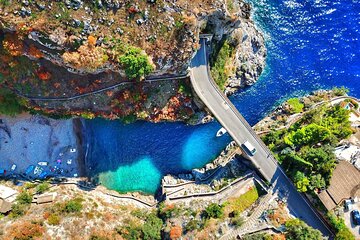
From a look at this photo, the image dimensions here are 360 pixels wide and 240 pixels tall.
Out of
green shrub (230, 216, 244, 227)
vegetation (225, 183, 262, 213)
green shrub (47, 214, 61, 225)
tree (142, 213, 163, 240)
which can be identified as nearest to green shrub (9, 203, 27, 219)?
green shrub (47, 214, 61, 225)

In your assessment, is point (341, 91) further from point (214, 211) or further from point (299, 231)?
point (214, 211)

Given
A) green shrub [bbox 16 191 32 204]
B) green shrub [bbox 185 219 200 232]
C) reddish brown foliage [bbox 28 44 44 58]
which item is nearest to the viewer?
reddish brown foliage [bbox 28 44 44 58]

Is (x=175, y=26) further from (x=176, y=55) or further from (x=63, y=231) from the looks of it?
(x=63, y=231)

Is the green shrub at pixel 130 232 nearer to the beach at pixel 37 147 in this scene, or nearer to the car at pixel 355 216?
the beach at pixel 37 147

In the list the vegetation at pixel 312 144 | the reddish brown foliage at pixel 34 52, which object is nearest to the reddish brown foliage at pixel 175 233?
the vegetation at pixel 312 144

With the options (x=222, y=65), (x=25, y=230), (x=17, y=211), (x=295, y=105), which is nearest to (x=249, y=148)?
(x=295, y=105)

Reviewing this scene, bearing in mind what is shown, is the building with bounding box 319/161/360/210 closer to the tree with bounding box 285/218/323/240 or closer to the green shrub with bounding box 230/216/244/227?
the tree with bounding box 285/218/323/240

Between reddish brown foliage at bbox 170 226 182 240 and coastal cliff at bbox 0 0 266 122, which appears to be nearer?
coastal cliff at bbox 0 0 266 122
